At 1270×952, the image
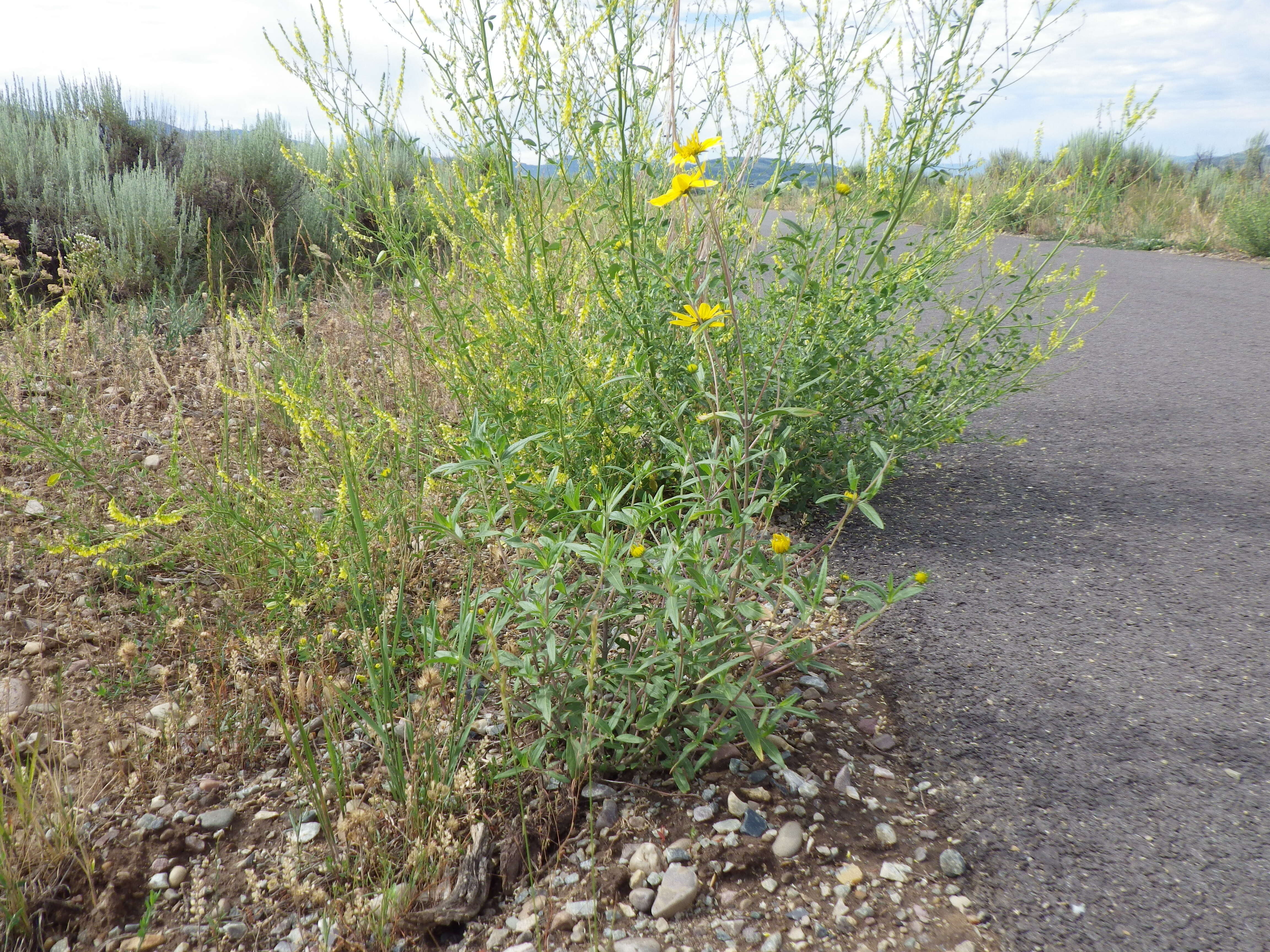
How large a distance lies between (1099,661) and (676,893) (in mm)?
1379

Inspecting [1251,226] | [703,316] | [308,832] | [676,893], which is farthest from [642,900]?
[1251,226]

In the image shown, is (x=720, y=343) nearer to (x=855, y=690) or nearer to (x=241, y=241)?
(x=855, y=690)

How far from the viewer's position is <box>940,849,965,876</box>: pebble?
1.59 meters

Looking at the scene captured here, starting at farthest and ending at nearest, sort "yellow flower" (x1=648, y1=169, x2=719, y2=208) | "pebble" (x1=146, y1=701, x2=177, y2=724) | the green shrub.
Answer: the green shrub < "pebble" (x1=146, y1=701, x2=177, y2=724) < "yellow flower" (x1=648, y1=169, x2=719, y2=208)

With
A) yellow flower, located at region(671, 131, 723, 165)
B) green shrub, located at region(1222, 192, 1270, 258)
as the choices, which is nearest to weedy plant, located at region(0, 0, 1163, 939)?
yellow flower, located at region(671, 131, 723, 165)

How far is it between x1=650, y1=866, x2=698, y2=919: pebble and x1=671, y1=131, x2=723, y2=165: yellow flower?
1.33 m

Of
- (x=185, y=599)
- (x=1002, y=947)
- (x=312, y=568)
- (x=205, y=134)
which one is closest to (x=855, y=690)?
(x=1002, y=947)

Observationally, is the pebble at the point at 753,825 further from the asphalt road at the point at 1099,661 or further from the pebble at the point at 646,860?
the asphalt road at the point at 1099,661

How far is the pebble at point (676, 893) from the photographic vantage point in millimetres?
1535

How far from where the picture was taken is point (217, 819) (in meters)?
1.84

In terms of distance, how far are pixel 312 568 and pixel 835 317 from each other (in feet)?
6.13

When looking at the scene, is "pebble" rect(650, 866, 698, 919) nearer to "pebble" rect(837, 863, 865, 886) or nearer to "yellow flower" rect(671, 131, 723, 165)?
"pebble" rect(837, 863, 865, 886)

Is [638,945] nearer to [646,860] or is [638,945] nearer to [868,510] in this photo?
[646,860]

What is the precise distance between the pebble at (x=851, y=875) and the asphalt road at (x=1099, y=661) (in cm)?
21
